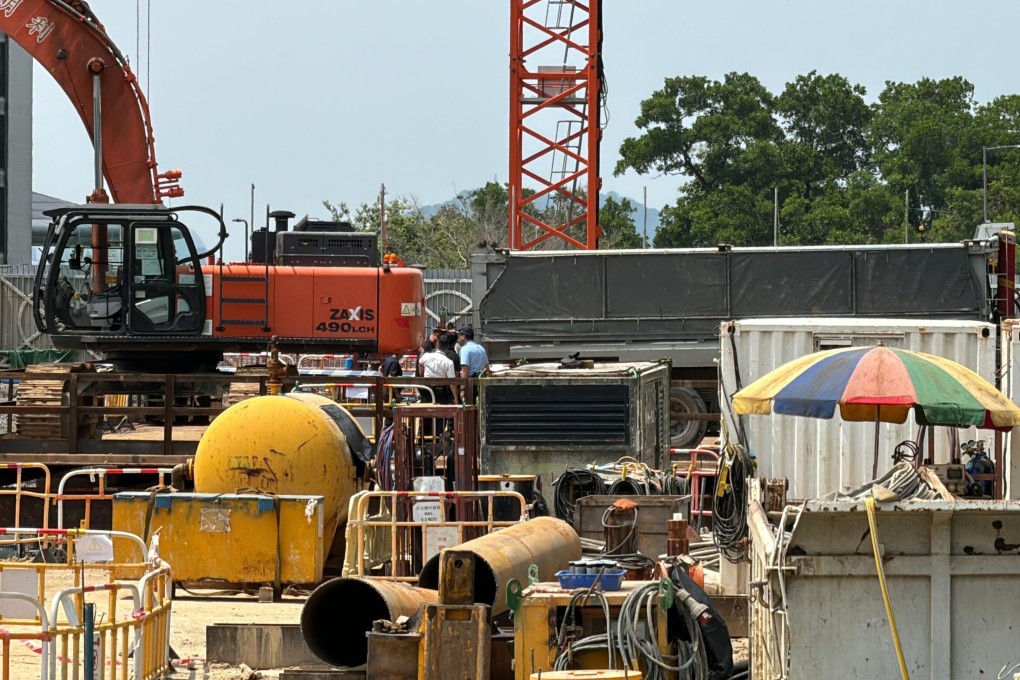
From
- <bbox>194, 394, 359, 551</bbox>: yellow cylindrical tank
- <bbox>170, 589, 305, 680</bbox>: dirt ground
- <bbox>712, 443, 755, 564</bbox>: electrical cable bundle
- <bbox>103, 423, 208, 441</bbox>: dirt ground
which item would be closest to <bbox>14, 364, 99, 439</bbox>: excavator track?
<bbox>103, 423, 208, 441</bbox>: dirt ground

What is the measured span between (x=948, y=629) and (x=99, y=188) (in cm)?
1584

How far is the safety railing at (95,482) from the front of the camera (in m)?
15.1

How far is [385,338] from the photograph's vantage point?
2422 cm

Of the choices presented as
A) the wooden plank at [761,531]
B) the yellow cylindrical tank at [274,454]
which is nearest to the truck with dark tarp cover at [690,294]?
the yellow cylindrical tank at [274,454]

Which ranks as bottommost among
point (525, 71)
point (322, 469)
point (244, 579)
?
point (244, 579)

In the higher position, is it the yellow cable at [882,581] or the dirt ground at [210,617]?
the yellow cable at [882,581]

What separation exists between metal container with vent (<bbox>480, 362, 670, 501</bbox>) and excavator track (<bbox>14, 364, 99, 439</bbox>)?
5.65 meters

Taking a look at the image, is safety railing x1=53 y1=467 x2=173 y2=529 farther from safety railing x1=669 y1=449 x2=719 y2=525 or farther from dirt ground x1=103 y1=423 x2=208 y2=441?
safety railing x1=669 y1=449 x2=719 y2=525

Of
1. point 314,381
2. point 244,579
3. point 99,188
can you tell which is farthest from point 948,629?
point 99,188

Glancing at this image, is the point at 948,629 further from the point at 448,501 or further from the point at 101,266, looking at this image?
the point at 101,266

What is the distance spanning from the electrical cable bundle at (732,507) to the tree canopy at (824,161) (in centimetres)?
5507

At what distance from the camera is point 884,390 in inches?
441

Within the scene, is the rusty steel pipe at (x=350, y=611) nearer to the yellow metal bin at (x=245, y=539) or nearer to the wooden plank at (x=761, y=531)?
the wooden plank at (x=761, y=531)

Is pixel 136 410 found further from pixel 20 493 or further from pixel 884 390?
pixel 884 390
